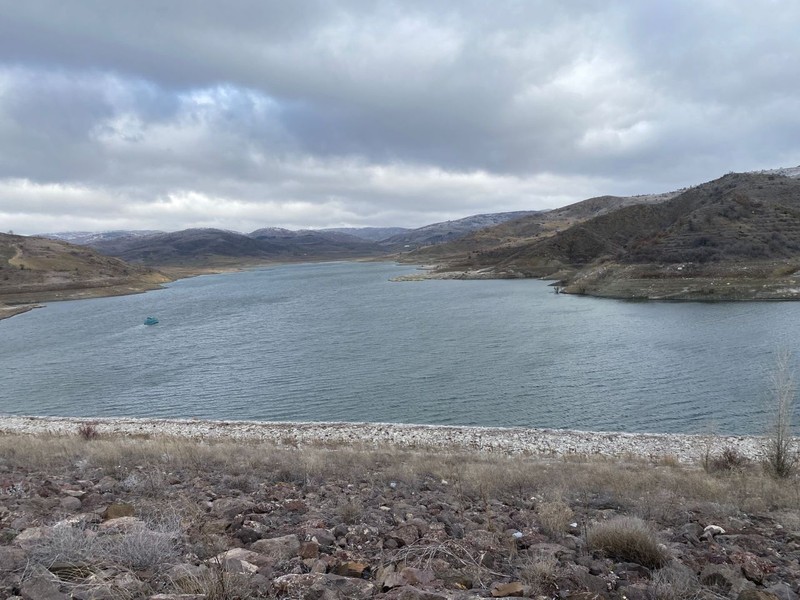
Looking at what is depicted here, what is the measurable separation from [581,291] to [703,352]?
47656 mm

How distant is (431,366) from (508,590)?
101 feet

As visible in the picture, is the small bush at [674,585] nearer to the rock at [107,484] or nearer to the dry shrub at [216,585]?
the dry shrub at [216,585]

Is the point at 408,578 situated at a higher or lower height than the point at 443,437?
higher

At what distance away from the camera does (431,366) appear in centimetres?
3584

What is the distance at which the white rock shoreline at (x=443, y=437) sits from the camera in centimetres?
1905

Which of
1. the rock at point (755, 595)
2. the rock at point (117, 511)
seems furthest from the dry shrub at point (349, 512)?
the rock at point (755, 595)

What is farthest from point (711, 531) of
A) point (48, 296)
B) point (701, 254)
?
point (48, 296)

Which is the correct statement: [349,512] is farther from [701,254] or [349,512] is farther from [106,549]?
[701,254]

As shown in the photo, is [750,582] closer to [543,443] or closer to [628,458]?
[628,458]

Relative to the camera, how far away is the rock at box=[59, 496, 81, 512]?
8033 mm

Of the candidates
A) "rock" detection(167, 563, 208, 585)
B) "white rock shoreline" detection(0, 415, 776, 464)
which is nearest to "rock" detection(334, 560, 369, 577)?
"rock" detection(167, 563, 208, 585)

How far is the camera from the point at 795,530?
8.14 m

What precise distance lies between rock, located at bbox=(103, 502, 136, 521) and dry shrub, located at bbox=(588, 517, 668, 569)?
259 inches

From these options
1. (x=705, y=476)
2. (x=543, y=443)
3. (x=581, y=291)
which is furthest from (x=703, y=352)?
(x=581, y=291)
